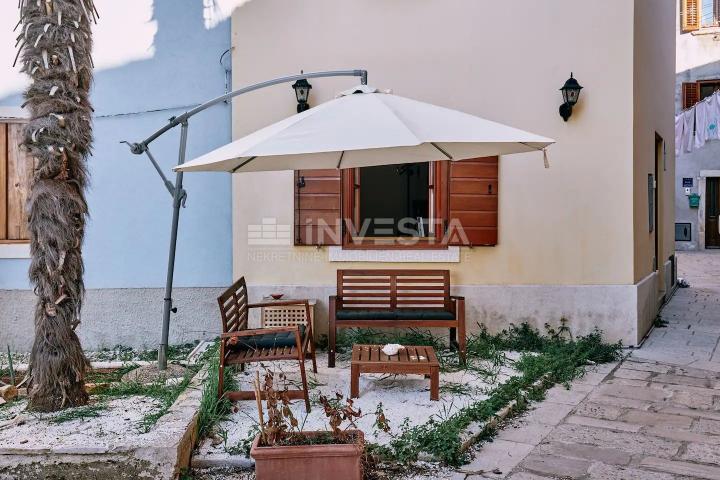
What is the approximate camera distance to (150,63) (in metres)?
6.83

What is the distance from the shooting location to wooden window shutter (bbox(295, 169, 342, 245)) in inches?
252

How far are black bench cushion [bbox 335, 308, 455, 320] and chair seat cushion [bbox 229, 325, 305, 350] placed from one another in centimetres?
97

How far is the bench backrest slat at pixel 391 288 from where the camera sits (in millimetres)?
6055

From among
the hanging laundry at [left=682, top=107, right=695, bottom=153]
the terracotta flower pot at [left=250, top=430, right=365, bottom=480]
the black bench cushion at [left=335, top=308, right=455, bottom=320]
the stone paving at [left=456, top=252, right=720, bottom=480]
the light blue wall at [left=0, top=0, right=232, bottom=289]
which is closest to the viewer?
the terracotta flower pot at [left=250, top=430, right=365, bottom=480]

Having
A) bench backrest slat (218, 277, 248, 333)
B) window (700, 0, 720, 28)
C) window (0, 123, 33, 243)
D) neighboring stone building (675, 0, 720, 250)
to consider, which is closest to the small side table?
bench backrest slat (218, 277, 248, 333)

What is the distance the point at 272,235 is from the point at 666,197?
6.66 metres

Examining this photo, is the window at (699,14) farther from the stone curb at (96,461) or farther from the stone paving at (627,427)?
the stone curb at (96,461)

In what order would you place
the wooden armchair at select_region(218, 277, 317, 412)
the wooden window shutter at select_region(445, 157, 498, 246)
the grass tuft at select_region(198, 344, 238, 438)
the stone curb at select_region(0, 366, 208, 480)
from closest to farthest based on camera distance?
the stone curb at select_region(0, 366, 208, 480) < the grass tuft at select_region(198, 344, 238, 438) < the wooden armchair at select_region(218, 277, 317, 412) < the wooden window shutter at select_region(445, 157, 498, 246)

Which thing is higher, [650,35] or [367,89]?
[650,35]

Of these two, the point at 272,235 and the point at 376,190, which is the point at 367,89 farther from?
the point at 376,190

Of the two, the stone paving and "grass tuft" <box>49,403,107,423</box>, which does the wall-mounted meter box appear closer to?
the stone paving

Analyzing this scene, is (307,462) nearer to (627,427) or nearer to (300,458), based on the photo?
(300,458)

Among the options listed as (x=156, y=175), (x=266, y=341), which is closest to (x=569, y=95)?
(x=266, y=341)

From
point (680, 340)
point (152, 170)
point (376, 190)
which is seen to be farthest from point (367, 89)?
point (376, 190)
